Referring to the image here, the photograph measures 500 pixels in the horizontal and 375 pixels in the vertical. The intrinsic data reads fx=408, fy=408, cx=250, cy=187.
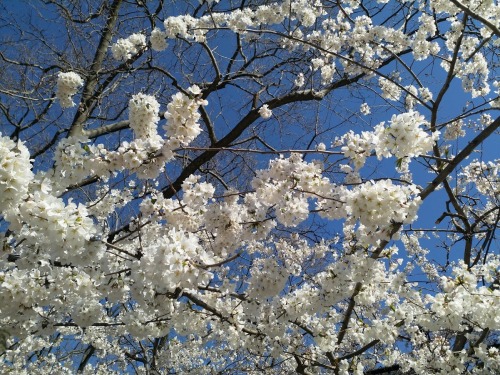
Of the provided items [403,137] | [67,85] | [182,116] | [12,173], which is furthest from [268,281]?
[67,85]

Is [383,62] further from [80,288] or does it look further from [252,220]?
[80,288]

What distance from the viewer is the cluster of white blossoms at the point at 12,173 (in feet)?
6.64

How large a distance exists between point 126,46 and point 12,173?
4533 mm

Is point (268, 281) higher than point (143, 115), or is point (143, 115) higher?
point (143, 115)

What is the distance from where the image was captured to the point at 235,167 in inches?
310

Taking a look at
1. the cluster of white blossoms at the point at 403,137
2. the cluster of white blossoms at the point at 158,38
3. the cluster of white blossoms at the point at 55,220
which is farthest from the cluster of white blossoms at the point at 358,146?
the cluster of white blossoms at the point at 158,38

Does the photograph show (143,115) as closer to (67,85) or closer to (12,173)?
(12,173)

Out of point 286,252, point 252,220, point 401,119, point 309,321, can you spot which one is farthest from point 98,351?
point 401,119

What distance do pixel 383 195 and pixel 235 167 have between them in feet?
17.4

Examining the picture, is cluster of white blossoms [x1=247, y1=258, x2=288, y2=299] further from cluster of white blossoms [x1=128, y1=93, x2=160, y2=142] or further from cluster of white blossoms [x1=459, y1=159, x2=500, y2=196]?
cluster of white blossoms [x1=459, y1=159, x2=500, y2=196]

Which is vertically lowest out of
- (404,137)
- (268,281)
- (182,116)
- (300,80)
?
(268,281)

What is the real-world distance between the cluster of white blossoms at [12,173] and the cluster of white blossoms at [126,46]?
434 cm

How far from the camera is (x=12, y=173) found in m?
2.04

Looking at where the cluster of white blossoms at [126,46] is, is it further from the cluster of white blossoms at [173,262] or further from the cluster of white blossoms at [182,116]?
the cluster of white blossoms at [173,262]
